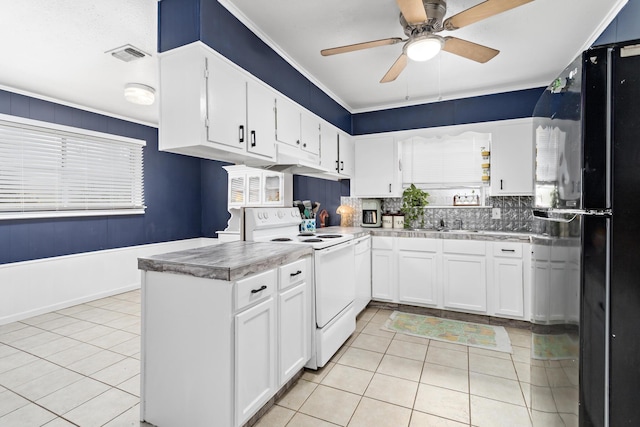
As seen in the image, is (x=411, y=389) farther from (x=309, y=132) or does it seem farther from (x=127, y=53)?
(x=127, y=53)

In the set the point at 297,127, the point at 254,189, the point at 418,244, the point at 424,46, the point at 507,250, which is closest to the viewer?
the point at 424,46

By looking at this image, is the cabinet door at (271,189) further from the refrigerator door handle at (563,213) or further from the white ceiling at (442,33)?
the refrigerator door handle at (563,213)

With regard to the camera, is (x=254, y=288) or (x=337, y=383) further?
(x=337, y=383)

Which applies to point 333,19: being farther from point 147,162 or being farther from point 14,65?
point 147,162

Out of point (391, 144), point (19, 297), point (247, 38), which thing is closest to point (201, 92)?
point (247, 38)

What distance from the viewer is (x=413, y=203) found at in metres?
3.85

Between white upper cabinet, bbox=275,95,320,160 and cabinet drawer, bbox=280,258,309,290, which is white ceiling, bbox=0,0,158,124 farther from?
cabinet drawer, bbox=280,258,309,290

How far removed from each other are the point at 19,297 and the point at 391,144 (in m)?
4.64

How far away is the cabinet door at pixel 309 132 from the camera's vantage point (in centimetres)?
307

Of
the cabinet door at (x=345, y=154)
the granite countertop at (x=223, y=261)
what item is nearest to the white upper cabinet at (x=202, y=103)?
the granite countertop at (x=223, y=261)

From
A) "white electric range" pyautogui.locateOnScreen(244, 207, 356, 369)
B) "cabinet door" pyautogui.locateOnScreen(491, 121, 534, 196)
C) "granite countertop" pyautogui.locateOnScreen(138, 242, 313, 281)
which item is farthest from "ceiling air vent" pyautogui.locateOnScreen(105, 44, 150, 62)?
"cabinet door" pyautogui.locateOnScreen(491, 121, 534, 196)

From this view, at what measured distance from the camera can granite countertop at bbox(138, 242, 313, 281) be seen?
61.1 inches

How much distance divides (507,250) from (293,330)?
2.35m

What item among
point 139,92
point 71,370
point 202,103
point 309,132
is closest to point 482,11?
point 202,103
